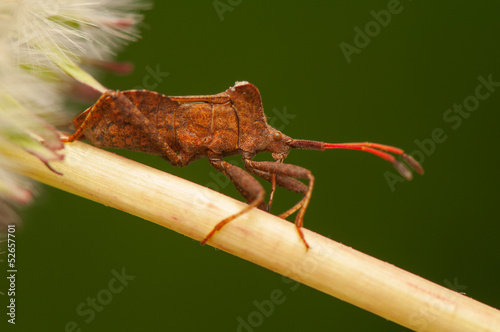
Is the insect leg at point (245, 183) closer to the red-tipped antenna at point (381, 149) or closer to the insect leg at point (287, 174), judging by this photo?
the insect leg at point (287, 174)

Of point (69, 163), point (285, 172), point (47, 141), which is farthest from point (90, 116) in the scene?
point (285, 172)

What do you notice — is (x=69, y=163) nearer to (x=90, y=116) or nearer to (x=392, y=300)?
(x=90, y=116)

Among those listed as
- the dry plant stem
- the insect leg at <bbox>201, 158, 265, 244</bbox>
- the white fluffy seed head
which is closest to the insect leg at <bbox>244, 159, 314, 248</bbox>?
the insect leg at <bbox>201, 158, 265, 244</bbox>

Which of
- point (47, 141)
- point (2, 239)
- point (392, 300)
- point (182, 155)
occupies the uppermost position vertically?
point (392, 300)

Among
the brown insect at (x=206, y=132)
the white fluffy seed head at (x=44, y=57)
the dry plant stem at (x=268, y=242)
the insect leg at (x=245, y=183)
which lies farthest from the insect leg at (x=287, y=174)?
the white fluffy seed head at (x=44, y=57)

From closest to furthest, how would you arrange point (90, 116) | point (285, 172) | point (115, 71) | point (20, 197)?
1. point (20, 197)
2. point (115, 71)
3. point (90, 116)
4. point (285, 172)
